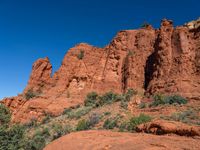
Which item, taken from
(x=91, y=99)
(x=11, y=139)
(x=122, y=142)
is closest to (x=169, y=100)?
(x=91, y=99)

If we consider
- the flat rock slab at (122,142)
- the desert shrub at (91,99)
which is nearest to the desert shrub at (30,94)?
the desert shrub at (91,99)

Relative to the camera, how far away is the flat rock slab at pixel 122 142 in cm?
713

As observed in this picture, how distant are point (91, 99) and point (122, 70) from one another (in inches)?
322

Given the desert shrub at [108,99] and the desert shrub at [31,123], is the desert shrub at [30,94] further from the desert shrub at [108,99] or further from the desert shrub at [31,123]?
the desert shrub at [108,99]

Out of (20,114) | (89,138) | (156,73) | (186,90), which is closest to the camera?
(89,138)

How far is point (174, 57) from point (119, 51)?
46.7ft

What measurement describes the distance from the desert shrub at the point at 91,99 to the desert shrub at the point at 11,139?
18718 mm

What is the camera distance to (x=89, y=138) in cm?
955

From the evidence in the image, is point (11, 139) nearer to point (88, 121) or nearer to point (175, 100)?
point (88, 121)

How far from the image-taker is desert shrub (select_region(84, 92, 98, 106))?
38.2 m

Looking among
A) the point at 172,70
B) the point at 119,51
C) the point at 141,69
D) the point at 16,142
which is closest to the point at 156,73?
the point at 172,70

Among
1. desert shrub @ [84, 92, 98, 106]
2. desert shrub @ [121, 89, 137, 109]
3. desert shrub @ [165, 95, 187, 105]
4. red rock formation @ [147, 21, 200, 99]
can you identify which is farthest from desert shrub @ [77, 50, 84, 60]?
desert shrub @ [165, 95, 187, 105]

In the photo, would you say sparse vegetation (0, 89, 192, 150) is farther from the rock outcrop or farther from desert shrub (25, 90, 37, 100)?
desert shrub (25, 90, 37, 100)

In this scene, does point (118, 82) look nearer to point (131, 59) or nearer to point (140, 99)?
point (131, 59)
